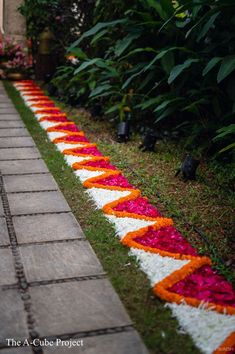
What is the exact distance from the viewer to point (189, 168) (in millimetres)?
3410

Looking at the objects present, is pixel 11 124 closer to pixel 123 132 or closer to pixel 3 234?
pixel 123 132

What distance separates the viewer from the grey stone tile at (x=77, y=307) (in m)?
1.78

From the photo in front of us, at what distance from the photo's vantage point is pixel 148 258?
229 centimetres

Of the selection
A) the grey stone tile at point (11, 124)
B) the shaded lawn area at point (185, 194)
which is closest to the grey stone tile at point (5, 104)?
the grey stone tile at point (11, 124)

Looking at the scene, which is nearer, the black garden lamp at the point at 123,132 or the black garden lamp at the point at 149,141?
the black garden lamp at the point at 149,141

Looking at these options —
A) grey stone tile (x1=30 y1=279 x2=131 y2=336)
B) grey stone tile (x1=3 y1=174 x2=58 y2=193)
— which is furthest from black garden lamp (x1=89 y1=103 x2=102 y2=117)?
grey stone tile (x1=30 y1=279 x2=131 y2=336)

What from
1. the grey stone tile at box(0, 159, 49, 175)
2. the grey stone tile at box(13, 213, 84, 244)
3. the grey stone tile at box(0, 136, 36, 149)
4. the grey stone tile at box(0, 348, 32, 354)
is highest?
the grey stone tile at box(0, 348, 32, 354)

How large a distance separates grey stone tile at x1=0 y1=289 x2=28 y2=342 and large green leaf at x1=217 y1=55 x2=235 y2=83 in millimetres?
2147

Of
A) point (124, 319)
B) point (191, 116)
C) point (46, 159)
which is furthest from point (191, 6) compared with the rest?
point (124, 319)

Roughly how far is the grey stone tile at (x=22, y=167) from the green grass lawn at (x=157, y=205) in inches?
3.2

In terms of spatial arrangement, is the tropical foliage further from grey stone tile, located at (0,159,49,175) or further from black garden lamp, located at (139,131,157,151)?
grey stone tile, located at (0,159,49,175)

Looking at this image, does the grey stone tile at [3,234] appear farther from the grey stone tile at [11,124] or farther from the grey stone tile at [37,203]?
the grey stone tile at [11,124]

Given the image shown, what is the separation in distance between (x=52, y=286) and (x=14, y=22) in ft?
24.7

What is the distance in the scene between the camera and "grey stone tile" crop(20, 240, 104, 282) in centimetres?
213
